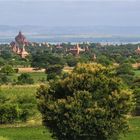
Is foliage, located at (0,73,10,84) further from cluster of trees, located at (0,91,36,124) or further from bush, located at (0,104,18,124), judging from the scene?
bush, located at (0,104,18,124)

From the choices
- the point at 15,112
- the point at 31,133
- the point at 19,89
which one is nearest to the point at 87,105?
the point at 31,133

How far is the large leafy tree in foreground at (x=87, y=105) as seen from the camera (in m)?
24.2

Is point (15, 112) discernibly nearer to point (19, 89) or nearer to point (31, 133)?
point (31, 133)

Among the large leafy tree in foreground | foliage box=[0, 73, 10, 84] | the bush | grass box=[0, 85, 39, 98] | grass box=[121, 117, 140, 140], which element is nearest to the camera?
the large leafy tree in foreground

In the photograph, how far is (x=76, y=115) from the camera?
79.2 ft

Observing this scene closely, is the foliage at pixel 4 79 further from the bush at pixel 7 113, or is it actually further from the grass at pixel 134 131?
the grass at pixel 134 131

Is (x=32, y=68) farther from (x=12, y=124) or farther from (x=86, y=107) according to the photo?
Result: (x=86, y=107)

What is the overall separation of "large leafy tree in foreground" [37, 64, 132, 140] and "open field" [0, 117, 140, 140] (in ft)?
15.4

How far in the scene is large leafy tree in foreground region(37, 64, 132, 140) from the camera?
24156mm

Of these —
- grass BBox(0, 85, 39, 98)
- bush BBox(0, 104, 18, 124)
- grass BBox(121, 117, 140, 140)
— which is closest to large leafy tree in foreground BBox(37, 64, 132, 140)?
grass BBox(121, 117, 140, 140)

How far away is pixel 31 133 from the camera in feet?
105

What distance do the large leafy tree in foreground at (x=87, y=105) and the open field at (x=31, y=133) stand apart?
15.4ft

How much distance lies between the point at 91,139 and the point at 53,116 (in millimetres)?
1700

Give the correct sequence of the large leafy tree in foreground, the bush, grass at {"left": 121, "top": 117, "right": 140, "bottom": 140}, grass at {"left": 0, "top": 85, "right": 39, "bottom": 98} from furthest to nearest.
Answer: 1. grass at {"left": 0, "top": 85, "right": 39, "bottom": 98}
2. the bush
3. grass at {"left": 121, "top": 117, "right": 140, "bottom": 140}
4. the large leafy tree in foreground
